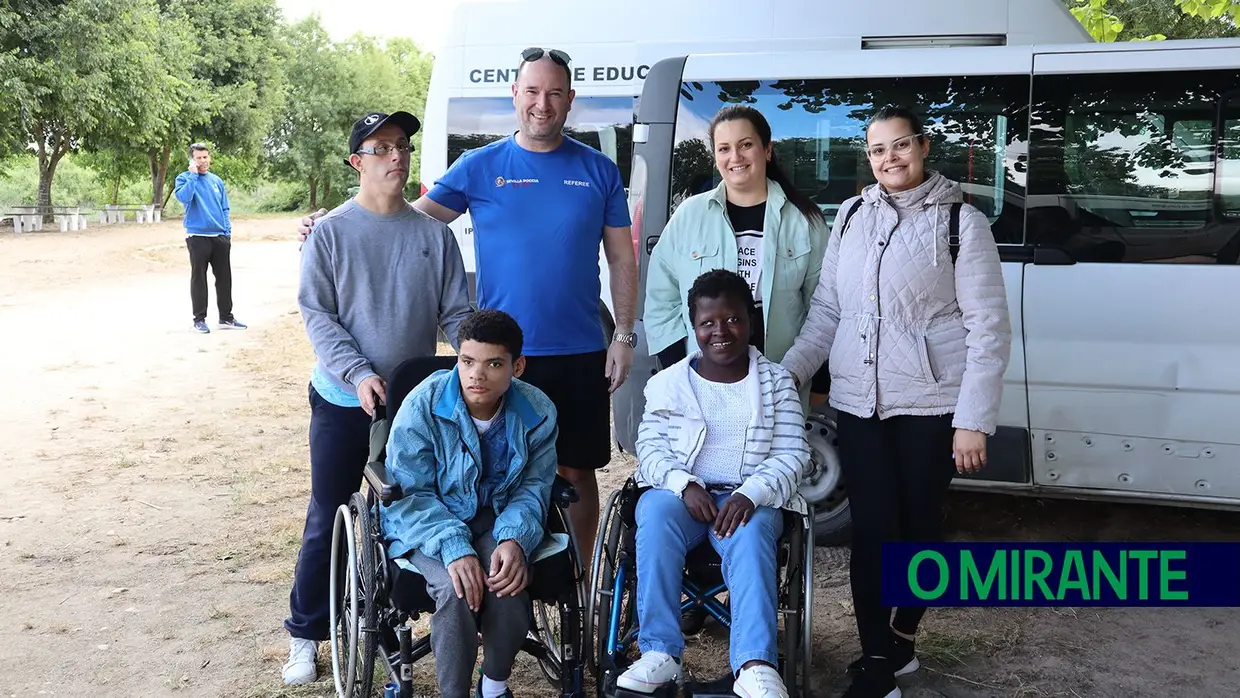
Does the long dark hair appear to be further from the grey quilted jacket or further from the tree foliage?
the tree foliage

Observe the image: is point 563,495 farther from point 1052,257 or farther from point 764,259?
point 1052,257

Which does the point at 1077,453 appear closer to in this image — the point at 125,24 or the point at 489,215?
the point at 489,215

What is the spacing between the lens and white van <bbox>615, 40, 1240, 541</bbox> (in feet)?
14.2

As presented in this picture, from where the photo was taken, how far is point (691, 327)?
3689 mm

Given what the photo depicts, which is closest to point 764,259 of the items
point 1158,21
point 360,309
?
point 360,309

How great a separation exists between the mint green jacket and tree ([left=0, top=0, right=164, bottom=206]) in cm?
2139

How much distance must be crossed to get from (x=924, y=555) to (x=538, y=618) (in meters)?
1.38

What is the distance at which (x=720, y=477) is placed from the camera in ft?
11.1

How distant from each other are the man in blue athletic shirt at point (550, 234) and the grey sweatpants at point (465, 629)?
2.49 ft

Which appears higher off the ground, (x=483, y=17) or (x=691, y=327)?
(x=483, y=17)

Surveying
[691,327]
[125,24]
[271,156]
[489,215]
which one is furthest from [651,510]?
[271,156]

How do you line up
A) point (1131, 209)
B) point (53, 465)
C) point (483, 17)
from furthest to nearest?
point (483, 17), point (53, 465), point (1131, 209)

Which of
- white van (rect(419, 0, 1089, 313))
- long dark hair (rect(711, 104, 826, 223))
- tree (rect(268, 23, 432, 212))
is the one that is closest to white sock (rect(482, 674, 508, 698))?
long dark hair (rect(711, 104, 826, 223))

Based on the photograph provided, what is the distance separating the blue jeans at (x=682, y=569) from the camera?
309 cm
